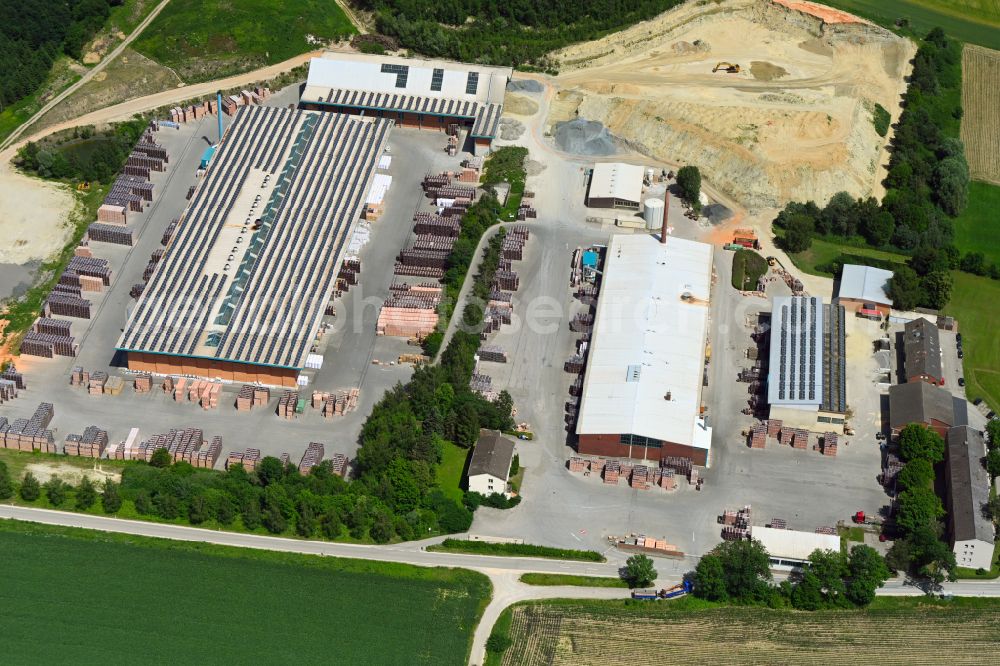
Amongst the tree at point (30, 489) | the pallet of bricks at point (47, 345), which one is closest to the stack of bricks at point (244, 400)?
the pallet of bricks at point (47, 345)

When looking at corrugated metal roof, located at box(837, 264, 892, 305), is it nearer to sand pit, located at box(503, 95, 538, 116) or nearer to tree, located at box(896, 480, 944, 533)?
tree, located at box(896, 480, 944, 533)

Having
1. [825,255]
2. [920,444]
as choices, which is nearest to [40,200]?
[825,255]

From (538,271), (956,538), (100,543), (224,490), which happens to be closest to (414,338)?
(538,271)

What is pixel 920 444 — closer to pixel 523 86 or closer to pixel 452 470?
pixel 452 470

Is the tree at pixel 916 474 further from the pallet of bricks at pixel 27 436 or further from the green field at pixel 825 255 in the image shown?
the pallet of bricks at pixel 27 436

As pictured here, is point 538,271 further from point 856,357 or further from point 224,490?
point 224,490

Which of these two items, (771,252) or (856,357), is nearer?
(856,357)
